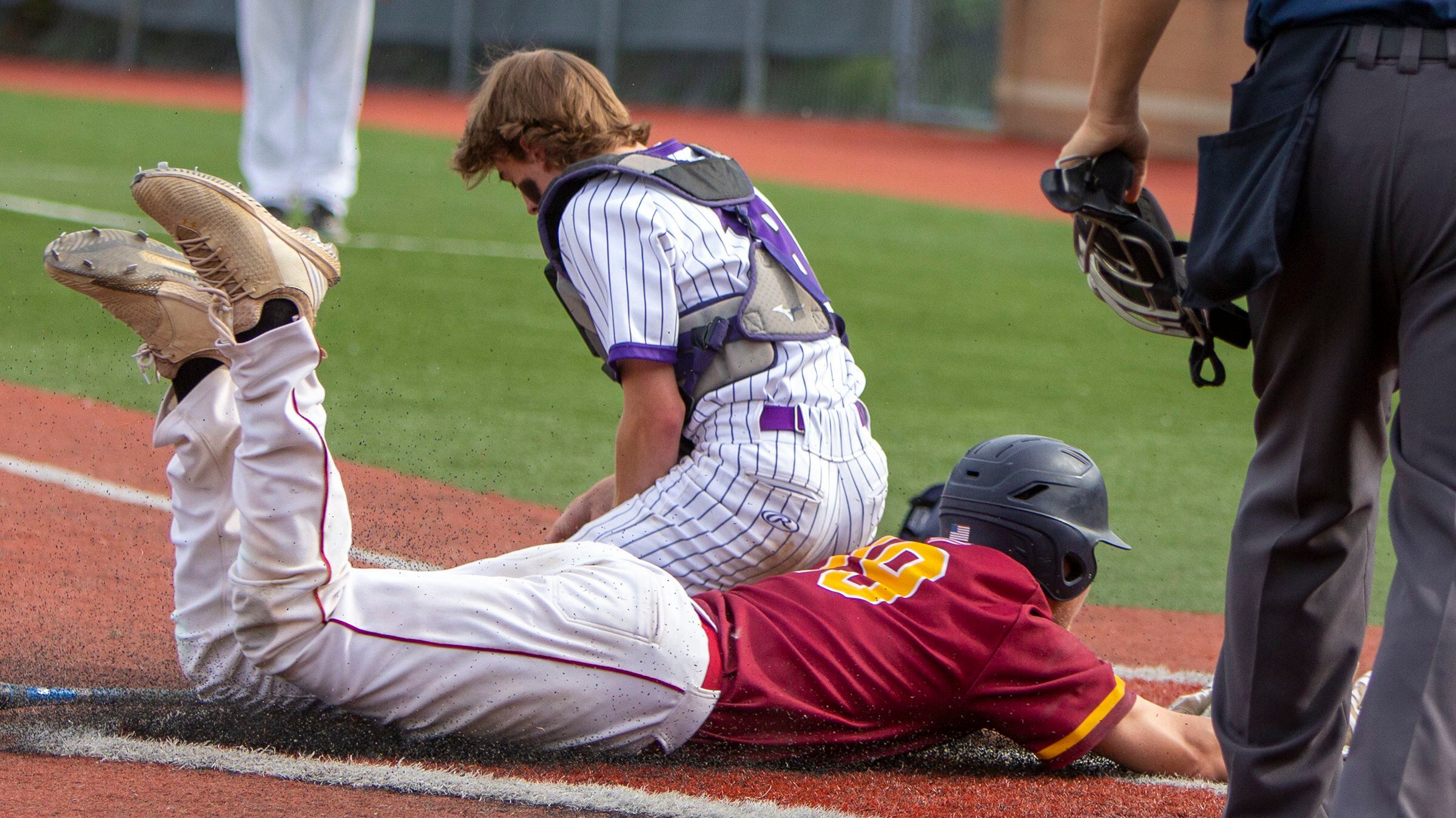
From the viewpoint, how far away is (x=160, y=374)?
126 inches

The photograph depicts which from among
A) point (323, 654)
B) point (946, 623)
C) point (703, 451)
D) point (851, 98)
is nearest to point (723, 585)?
point (703, 451)

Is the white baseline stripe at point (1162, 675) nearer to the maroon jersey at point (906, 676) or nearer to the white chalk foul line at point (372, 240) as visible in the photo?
the maroon jersey at point (906, 676)

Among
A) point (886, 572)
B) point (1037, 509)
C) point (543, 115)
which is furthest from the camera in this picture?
point (543, 115)

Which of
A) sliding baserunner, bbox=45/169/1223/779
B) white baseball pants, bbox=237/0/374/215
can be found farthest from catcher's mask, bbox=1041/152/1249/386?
white baseball pants, bbox=237/0/374/215

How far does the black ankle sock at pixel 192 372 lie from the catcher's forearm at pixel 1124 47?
1.75m

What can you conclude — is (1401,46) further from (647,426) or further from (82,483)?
(82,483)

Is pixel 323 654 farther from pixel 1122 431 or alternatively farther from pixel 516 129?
pixel 1122 431

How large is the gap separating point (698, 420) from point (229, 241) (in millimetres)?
1100

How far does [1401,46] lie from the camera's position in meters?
2.20

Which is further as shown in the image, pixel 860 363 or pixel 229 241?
pixel 860 363

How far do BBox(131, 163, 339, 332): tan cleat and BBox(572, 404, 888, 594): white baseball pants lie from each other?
898 mm

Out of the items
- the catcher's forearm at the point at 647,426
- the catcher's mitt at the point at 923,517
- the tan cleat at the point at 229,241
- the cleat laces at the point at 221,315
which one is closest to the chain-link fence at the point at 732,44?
the catcher's mitt at the point at 923,517

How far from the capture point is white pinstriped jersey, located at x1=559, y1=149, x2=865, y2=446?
340cm

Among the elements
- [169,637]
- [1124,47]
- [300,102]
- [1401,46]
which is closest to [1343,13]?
[1401,46]
